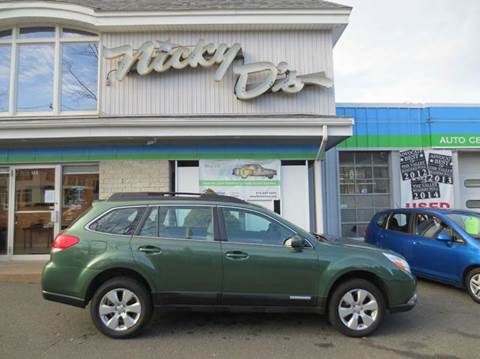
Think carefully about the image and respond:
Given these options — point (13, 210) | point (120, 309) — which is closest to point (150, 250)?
point (120, 309)

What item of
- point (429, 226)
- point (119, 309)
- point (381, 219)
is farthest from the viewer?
point (381, 219)

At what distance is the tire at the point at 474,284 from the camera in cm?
605

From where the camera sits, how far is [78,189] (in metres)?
9.35

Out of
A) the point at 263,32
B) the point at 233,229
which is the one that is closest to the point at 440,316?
→ the point at 233,229

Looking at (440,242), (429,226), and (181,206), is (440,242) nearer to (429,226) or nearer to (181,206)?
(429,226)

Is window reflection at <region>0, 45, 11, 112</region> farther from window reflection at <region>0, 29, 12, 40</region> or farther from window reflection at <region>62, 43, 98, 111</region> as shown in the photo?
window reflection at <region>62, 43, 98, 111</region>

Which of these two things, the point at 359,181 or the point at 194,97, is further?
the point at 359,181

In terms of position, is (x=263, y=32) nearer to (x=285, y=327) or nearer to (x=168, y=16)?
(x=168, y=16)

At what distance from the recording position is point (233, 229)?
4871 millimetres

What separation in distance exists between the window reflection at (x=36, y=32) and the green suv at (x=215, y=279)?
7.20 metres

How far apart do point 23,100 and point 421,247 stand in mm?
9828

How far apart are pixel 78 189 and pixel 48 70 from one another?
3.18 metres

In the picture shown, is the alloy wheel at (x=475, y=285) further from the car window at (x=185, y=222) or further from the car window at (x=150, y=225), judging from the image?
the car window at (x=150, y=225)

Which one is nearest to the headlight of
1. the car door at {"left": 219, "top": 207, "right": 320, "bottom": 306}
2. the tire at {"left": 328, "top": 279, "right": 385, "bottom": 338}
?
the tire at {"left": 328, "top": 279, "right": 385, "bottom": 338}
